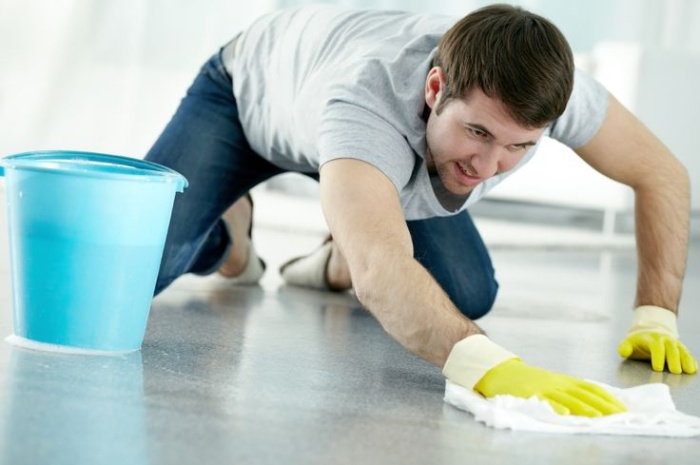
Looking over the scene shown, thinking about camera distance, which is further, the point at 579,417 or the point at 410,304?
the point at 410,304

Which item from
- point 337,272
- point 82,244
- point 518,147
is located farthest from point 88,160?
point 337,272

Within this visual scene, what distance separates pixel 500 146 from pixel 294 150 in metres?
0.48

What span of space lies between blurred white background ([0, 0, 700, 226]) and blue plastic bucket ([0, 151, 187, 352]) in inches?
107

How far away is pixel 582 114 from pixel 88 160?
31.7 inches

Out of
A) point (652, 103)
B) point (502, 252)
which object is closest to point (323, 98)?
point (502, 252)

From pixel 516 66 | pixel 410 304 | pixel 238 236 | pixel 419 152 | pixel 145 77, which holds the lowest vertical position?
pixel 145 77

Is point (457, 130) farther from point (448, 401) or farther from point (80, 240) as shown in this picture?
point (80, 240)

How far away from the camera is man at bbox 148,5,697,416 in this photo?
5.01 feet

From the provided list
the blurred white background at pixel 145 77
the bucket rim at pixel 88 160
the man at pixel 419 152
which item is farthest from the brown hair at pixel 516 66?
the blurred white background at pixel 145 77

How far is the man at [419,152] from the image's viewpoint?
1.53 metres

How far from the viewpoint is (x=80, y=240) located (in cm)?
161

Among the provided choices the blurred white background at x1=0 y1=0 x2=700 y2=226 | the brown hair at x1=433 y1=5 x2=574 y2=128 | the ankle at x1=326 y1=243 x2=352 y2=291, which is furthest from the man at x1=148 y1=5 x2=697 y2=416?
the blurred white background at x1=0 y1=0 x2=700 y2=226

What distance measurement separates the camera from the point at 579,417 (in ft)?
4.59

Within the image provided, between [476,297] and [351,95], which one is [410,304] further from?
[476,297]
